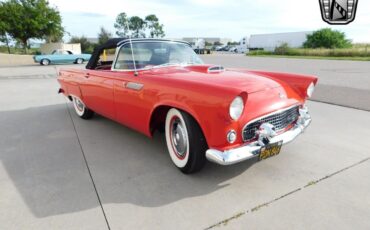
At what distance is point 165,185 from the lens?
268 centimetres

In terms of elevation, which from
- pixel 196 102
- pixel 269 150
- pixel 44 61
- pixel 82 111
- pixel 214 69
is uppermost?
pixel 214 69

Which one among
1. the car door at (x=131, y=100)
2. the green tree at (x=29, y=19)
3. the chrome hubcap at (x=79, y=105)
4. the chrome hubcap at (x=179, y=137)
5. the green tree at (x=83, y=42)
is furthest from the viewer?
the green tree at (x=83, y=42)

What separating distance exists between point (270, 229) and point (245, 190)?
566mm

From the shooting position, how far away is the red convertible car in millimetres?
2395

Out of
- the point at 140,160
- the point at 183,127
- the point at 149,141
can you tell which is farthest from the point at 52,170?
the point at 183,127

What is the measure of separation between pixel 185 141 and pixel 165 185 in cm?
49

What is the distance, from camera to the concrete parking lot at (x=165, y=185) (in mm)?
2158

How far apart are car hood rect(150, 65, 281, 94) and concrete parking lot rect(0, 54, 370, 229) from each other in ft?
3.00

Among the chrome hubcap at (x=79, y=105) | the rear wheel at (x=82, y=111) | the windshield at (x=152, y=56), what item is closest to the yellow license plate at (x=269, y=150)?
the windshield at (x=152, y=56)

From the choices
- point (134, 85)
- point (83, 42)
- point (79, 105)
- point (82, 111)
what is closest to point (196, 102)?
point (134, 85)

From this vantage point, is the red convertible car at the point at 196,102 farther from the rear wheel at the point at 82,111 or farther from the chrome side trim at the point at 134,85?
the rear wheel at the point at 82,111

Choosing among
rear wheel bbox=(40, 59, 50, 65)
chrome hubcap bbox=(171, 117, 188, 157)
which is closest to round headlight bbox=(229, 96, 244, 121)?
chrome hubcap bbox=(171, 117, 188, 157)

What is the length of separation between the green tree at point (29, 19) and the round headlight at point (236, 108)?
35.6 m

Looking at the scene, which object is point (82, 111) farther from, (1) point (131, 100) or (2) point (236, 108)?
(2) point (236, 108)
